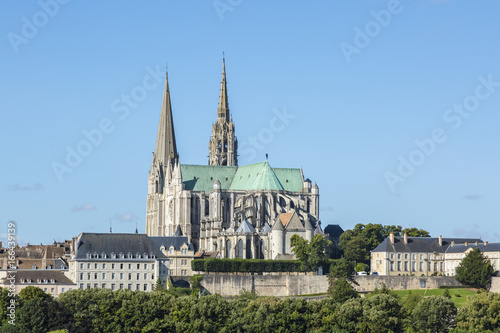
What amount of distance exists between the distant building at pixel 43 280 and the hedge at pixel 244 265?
15.8 metres

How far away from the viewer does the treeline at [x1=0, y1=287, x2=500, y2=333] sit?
9538cm

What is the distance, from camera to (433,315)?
3858 inches

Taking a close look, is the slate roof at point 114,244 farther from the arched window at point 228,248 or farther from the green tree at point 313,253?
the green tree at point 313,253

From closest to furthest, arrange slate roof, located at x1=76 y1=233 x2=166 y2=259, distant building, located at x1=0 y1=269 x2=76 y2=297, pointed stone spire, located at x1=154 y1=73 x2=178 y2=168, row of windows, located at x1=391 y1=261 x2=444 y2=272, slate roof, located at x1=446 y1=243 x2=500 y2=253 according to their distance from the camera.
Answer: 1. distant building, located at x1=0 y1=269 x2=76 y2=297
2. slate roof, located at x1=76 y1=233 x2=166 y2=259
3. slate roof, located at x1=446 y1=243 x2=500 y2=253
4. row of windows, located at x1=391 y1=261 x2=444 y2=272
5. pointed stone spire, located at x1=154 y1=73 x2=178 y2=168

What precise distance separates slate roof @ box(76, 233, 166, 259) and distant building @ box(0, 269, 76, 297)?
121 inches

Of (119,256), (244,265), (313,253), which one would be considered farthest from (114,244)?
(313,253)

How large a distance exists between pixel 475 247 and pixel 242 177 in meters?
36.6

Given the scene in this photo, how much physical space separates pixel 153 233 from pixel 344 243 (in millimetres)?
35308

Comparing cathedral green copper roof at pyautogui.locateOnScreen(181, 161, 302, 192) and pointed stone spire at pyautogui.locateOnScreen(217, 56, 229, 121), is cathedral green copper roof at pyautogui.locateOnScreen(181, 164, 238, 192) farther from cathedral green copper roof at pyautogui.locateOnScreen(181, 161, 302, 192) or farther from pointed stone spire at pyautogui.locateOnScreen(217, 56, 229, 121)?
pointed stone spire at pyautogui.locateOnScreen(217, 56, 229, 121)

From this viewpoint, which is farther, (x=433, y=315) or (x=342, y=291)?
(x=342, y=291)

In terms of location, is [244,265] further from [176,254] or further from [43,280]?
[43,280]

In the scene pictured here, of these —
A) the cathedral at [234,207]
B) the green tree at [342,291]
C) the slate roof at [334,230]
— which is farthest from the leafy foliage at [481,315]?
the slate roof at [334,230]

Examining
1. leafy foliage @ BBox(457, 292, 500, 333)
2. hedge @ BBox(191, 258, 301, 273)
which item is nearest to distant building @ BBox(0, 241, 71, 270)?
hedge @ BBox(191, 258, 301, 273)

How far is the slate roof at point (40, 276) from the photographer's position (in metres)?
116
